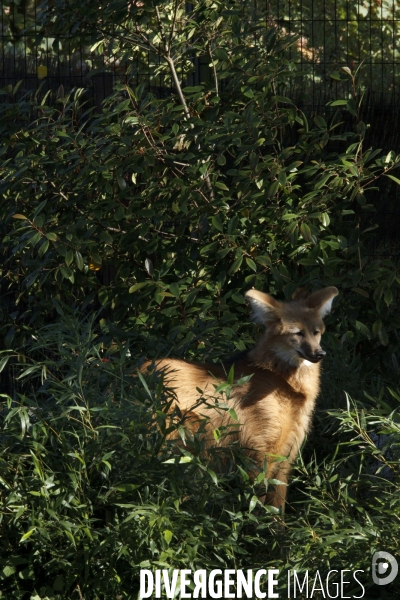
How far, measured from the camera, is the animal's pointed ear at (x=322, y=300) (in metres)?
4.42

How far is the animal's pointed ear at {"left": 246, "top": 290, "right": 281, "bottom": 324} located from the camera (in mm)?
4344

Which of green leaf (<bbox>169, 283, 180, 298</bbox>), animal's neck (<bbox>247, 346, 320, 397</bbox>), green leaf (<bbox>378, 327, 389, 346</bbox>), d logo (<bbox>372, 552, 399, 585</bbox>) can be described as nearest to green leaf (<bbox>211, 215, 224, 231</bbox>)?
green leaf (<bbox>169, 283, 180, 298</bbox>)

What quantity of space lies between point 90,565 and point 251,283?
8.12ft

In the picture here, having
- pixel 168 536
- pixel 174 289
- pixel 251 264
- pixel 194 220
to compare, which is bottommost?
pixel 168 536

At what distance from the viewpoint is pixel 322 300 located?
4426mm

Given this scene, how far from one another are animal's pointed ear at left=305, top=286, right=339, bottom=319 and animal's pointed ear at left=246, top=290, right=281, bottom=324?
183 mm

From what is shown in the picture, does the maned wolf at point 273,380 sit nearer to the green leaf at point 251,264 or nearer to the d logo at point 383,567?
the green leaf at point 251,264

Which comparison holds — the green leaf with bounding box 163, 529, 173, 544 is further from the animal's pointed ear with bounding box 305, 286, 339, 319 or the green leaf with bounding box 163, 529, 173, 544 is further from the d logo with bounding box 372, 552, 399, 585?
the animal's pointed ear with bounding box 305, 286, 339, 319

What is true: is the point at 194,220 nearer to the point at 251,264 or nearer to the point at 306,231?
the point at 251,264

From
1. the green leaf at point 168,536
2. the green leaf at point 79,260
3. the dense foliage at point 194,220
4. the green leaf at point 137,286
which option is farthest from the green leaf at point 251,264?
the green leaf at point 168,536

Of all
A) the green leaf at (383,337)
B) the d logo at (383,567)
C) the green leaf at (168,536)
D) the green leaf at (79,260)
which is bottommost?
the green leaf at (383,337)

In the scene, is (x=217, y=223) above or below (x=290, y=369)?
above

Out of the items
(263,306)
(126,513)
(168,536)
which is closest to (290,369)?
(263,306)

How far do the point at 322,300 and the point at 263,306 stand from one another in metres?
0.32
